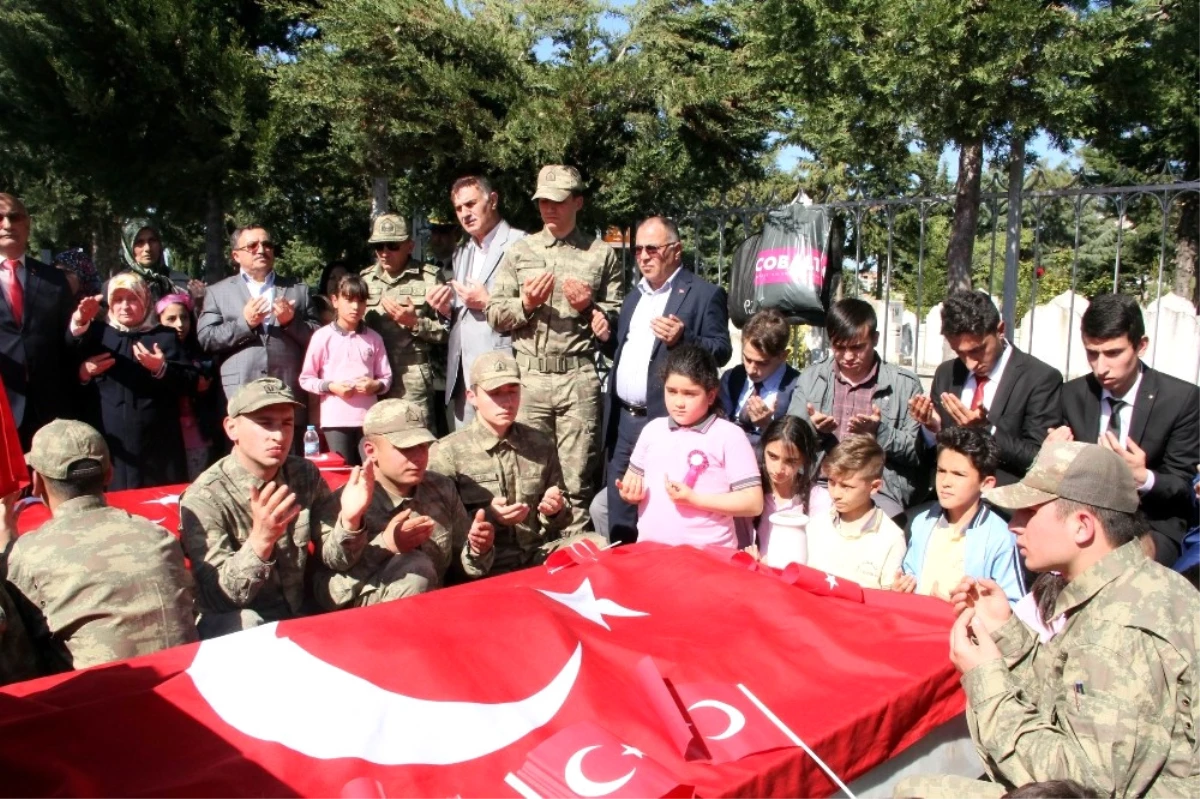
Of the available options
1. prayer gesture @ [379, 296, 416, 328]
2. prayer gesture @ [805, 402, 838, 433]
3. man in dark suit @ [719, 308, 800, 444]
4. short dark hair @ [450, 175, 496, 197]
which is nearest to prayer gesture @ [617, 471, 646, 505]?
man in dark suit @ [719, 308, 800, 444]

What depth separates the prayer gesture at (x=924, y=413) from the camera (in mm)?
3996

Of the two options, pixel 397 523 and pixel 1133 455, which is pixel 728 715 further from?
pixel 1133 455

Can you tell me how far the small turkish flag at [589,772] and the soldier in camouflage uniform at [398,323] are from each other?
3.64 m

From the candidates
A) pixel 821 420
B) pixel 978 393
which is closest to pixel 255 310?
pixel 821 420

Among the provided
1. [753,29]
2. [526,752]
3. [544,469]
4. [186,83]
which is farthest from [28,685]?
[186,83]

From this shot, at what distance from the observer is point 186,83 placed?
6.75m

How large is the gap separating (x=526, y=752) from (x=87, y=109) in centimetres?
625

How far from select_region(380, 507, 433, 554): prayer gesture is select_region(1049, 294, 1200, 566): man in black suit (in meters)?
2.41

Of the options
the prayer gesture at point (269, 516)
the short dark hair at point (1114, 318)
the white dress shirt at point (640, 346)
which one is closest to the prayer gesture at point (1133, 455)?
the short dark hair at point (1114, 318)

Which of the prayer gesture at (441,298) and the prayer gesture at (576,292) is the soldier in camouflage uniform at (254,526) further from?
the prayer gesture at (441,298)

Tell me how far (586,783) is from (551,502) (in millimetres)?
2087

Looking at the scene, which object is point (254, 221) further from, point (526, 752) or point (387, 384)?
point (526, 752)

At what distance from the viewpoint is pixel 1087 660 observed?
2.14 m

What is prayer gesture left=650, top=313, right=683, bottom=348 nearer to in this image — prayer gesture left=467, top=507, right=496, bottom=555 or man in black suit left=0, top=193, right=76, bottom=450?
prayer gesture left=467, top=507, right=496, bottom=555
